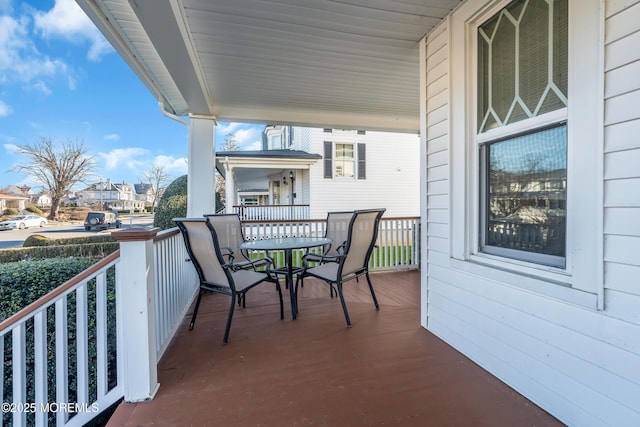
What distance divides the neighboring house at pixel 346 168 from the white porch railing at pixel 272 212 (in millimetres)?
91

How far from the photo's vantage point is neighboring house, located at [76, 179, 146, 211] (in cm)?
2305

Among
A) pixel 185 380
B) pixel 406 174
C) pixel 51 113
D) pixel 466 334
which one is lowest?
pixel 185 380

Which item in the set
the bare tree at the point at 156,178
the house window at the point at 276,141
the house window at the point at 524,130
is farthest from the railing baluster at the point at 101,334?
the bare tree at the point at 156,178

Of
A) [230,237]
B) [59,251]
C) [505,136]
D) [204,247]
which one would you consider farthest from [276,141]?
[505,136]

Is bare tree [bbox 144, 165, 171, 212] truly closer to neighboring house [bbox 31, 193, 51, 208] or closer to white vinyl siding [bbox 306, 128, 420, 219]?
neighboring house [bbox 31, 193, 51, 208]

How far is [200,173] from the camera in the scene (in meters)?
3.93

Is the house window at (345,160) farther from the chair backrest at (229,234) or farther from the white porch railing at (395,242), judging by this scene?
the chair backrest at (229,234)

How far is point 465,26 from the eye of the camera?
7.09ft

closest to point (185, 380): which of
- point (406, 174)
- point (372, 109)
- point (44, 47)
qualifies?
point (372, 109)

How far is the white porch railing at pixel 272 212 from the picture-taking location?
32.6ft

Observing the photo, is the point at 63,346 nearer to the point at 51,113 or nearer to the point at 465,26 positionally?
the point at 465,26

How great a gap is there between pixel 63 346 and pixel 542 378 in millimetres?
2726

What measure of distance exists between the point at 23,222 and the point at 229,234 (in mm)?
24376

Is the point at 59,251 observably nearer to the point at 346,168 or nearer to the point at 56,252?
the point at 56,252
